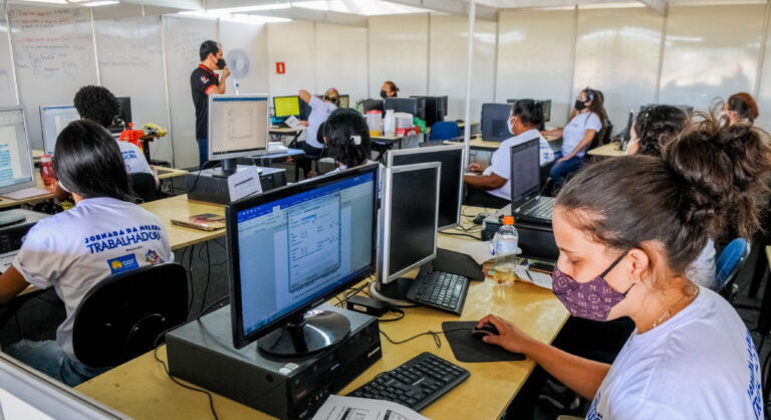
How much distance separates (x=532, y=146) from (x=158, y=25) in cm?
630

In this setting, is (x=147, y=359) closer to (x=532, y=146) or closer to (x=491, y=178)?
(x=532, y=146)

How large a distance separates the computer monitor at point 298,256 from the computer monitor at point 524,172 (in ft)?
3.12

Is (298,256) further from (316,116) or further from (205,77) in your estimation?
(316,116)

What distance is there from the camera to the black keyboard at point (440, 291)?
5.46ft

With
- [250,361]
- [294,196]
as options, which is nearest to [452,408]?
[250,361]

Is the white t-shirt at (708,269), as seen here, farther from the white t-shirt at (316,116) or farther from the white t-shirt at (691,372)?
the white t-shirt at (316,116)

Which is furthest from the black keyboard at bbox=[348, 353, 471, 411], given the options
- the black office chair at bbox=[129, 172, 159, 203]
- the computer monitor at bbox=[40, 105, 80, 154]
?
the computer monitor at bbox=[40, 105, 80, 154]

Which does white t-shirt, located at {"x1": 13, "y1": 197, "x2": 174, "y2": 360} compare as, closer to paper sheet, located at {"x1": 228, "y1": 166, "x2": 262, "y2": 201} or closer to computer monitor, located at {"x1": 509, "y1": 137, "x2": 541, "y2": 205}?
paper sheet, located at {"x1": 228, "y1": 166, "x2": 262, "y2": 201}

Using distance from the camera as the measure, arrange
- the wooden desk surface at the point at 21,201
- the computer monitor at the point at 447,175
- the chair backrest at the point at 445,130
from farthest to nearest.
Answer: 1. the chair backrest at the point at 445,130
2. the wooden desk surface at the point at 21,201
3. the computer monitor at the point at 447,175

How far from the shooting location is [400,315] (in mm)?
1636

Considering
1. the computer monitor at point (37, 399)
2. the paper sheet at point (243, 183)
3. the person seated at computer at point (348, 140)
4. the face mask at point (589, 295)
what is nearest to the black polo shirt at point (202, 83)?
the person seated at computer at point (348, 140)

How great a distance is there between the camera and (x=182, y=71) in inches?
301

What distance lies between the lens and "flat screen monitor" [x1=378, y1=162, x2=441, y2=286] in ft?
5.22

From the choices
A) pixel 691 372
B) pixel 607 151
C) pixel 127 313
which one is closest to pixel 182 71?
pixel 607 151
